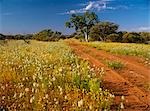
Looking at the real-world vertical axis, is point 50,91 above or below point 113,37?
above

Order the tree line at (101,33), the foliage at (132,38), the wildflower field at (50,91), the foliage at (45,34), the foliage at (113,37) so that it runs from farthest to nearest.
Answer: the foliage at (132,38) → the foliage at (113,37) → the tree line at (101,33) → the foliage at (45,34) → the wildflower field at (50,91)

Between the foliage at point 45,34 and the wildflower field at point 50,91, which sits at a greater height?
the foliage at point 45,34

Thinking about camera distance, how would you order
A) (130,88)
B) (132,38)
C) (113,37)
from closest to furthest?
(130,88) → (113,37) → (132,38)

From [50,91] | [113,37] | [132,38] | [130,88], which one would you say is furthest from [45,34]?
[132,38]

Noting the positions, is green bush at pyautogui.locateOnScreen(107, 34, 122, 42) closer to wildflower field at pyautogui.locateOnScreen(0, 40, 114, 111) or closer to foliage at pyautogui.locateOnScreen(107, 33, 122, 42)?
foliage at pyautogui.locateOnScreen(107, 33, 122, 42)

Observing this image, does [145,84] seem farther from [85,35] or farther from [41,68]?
[85,35]

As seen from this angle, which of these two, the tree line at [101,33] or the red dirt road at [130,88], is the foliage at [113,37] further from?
the red dirt road at [130,88]

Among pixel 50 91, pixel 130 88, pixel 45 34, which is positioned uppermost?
pixel 45 34

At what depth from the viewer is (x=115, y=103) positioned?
814 cm

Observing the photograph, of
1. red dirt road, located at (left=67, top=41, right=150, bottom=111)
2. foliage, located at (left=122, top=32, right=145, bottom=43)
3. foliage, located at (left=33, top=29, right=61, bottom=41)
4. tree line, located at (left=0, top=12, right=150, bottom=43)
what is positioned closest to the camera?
red dirt road, located at (left=67, top=41, right=150, bottom=111)

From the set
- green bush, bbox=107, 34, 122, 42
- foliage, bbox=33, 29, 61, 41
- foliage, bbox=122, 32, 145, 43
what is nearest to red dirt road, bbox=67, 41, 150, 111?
foliage, bbox=33, 29, 61, 41

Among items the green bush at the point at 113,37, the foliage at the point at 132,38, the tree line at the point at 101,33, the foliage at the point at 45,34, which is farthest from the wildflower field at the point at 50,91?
the foliage at the point at 132,38

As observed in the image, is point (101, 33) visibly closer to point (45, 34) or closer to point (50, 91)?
point (45, 34)

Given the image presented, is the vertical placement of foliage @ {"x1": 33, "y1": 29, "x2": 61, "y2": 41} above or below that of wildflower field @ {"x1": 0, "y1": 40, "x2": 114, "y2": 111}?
above
